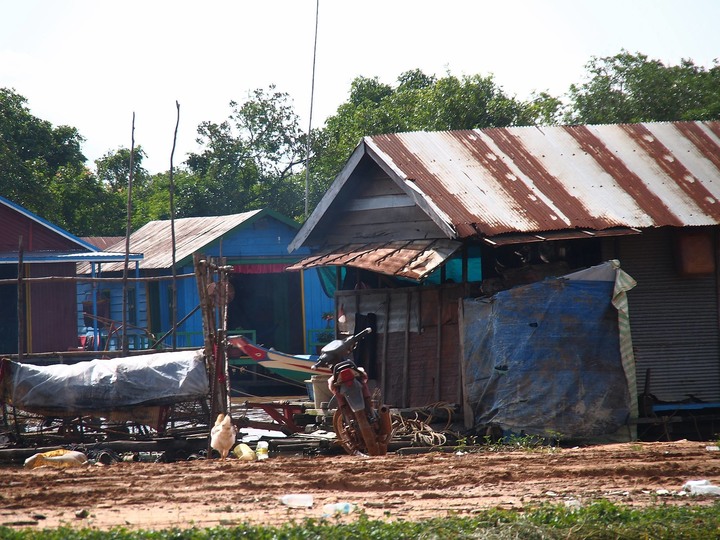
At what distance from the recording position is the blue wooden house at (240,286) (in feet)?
72.4

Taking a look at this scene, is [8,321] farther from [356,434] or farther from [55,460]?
[356,434]

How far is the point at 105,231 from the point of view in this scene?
127 feet

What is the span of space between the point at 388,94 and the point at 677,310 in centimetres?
3309

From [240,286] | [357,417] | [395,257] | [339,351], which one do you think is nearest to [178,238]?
[240,286]

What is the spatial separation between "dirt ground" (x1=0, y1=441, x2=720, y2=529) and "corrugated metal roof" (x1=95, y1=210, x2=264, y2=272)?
12.2 metres

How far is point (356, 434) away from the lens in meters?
10.6

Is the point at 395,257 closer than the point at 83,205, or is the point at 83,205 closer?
the point at 395,257

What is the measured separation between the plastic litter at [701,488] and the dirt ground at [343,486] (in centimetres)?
9

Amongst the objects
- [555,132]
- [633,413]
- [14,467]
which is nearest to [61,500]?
[14,467]

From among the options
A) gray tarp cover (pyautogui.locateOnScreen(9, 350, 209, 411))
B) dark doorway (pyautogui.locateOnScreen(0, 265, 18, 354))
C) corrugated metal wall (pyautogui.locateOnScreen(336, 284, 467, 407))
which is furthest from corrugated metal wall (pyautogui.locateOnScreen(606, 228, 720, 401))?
dark doorway (pyautogui.locateOnScreen(0, 265, 18, 354))

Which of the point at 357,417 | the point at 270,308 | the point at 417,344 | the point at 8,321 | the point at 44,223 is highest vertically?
the point at 44,223

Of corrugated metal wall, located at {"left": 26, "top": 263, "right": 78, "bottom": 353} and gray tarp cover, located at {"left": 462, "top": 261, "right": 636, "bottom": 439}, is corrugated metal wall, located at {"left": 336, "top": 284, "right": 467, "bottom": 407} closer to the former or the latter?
gray tarp cover, located at {"left": 462, "top": 261, "right": 636, "bottom": 439}

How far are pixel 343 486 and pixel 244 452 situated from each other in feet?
8.98

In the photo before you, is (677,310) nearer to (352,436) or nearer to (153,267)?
(352,436)
